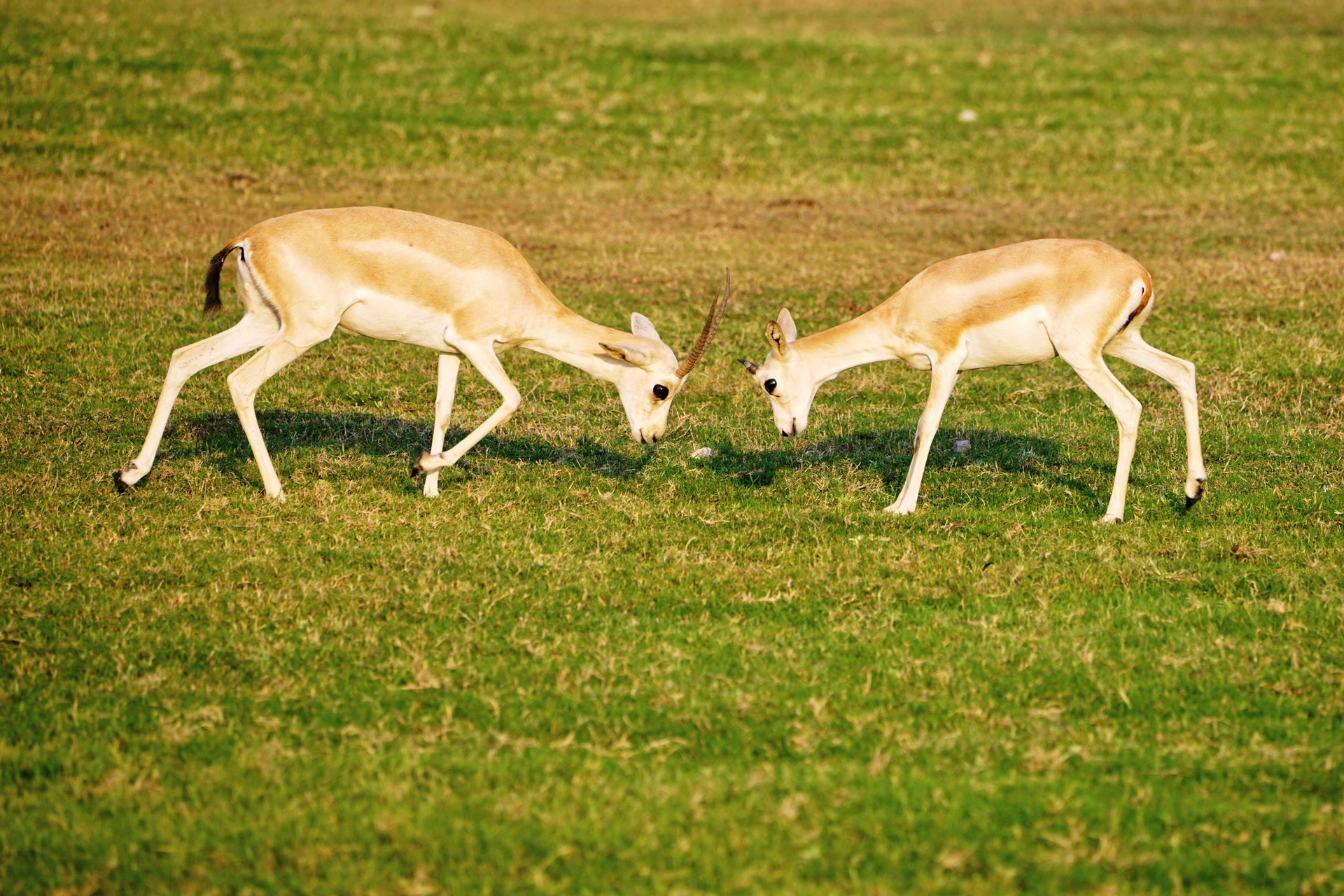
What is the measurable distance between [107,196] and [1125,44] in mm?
21348

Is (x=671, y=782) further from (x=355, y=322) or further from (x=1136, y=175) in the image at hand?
(x=1136, y=175)

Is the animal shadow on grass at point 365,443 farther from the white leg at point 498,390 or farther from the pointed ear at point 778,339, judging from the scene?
the pointed ear at point 778,339

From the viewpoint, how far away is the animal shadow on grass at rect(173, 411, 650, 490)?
9.99 metres

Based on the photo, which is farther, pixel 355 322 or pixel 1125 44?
pixel 1125 44

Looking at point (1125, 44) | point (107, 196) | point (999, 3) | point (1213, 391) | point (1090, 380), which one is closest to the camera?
point (1090, 380)

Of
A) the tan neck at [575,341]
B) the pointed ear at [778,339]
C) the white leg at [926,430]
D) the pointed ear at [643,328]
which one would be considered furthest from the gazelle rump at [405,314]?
the white leg at [926,430]

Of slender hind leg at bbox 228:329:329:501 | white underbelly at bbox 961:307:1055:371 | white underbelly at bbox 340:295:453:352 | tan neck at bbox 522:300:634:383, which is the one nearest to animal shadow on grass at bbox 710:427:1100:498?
white underbelly at bbox 961:307:1055:371

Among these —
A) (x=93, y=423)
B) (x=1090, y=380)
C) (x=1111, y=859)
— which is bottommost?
(x=93, y=423)

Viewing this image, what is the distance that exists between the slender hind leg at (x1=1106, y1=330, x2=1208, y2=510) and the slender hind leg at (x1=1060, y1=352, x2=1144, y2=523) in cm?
35

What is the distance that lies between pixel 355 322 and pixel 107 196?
11.8m

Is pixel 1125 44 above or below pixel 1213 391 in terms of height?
above

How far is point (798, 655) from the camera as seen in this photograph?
6781mm

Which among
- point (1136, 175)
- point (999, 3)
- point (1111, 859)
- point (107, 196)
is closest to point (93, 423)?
point (1111, 859)

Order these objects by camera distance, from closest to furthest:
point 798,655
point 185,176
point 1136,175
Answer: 1. point 798,655
2. point 185,176
3. point 1136,175
